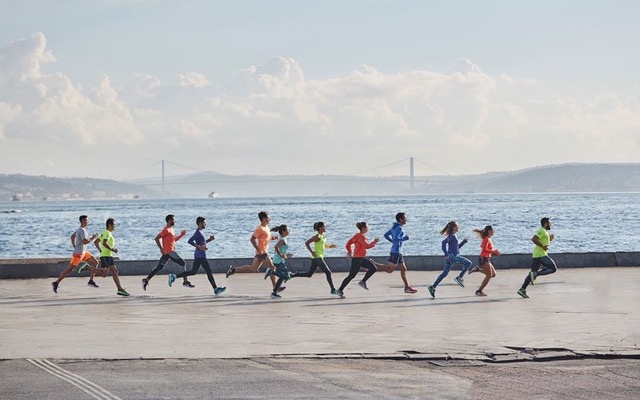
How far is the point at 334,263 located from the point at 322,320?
945cm

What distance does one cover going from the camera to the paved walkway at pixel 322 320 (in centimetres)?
1298

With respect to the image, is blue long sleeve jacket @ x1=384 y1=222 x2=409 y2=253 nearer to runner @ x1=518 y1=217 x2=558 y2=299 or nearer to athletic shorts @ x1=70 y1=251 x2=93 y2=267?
runner @ x1=518 y1=217 x2=558 y2=299

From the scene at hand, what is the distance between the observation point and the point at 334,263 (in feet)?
83.5

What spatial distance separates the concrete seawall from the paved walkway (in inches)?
79.8

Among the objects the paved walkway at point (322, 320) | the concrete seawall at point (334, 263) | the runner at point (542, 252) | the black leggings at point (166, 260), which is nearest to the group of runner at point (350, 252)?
the runner at point (542, 252)

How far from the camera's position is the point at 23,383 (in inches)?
419

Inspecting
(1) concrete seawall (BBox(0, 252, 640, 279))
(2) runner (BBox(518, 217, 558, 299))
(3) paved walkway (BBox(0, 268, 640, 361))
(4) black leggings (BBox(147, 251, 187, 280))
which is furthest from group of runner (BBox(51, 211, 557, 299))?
(1) concrete seawall (BBox(0, 252, 640, 279))

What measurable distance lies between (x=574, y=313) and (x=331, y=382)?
21.9ft

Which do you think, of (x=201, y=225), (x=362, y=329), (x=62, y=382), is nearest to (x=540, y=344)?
(x=362, y=329)

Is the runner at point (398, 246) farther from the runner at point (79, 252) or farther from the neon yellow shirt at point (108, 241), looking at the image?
the runner at point (79, 252)

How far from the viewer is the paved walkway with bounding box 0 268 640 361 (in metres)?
13.0

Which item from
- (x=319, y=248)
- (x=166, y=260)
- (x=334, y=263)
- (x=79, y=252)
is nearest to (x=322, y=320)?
(x=319, y=248)

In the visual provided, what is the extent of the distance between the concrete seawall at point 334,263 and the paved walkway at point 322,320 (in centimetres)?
203

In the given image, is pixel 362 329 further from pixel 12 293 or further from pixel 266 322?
pixel 12 293
